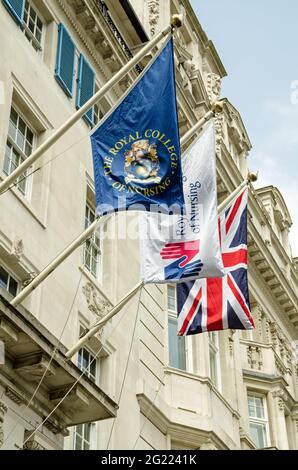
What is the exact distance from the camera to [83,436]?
61.9ft

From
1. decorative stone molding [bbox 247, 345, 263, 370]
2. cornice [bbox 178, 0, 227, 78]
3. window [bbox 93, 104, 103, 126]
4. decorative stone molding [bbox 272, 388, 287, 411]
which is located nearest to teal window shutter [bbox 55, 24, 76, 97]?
window [bbox 93, 104, 103, 126]

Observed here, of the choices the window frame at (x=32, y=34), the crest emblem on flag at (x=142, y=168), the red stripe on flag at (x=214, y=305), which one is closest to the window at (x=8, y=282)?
the crest emblem on flag at (x=142, y=168)

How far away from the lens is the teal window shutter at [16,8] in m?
20.3

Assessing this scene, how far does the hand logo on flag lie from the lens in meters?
16.0

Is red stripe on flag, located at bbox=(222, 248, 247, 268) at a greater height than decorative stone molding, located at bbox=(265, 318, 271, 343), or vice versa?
decorative stone molding, located at bbox=(265, 318, 271, 343)

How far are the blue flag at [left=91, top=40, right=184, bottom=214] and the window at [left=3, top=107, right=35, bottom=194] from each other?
3914 mm

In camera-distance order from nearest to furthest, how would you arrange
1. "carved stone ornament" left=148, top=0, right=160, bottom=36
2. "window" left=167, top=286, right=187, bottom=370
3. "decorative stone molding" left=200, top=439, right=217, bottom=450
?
"decorative stone molding" left=200, top=439, right=217, bottom=450 → "window" left=167, top=286, right=187, bottom=370 → "carved stone ornament" left=148, top=0, right=160, bottom=36

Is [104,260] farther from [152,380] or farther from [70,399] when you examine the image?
[70,399]

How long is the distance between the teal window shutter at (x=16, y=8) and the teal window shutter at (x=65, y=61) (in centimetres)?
173

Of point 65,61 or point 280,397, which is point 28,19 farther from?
point 280,397

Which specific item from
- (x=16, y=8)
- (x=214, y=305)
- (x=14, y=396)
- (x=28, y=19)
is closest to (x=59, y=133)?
(x=14, y=396)

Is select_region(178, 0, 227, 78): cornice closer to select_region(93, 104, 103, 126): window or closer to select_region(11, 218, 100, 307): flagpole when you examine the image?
select_region(93, 104, 103, 126): window

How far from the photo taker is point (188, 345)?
25344 mm

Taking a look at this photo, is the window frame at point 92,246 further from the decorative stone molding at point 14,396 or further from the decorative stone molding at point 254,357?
the decorative stone molding at point 254,357
